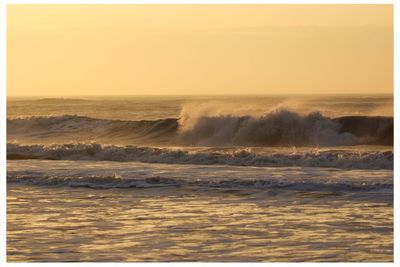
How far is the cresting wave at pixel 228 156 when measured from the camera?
52.4 ft

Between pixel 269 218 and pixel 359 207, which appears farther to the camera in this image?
pixel 359 207

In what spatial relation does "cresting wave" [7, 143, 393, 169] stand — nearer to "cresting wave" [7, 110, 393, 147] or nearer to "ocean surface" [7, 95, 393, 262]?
"ocean surface" [7, 95, 393, 262]

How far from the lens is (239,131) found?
22.6 metres

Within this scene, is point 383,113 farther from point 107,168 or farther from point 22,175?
point 22,175

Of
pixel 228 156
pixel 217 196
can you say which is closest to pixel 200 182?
pixel 217 196

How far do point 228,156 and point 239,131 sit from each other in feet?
19.2

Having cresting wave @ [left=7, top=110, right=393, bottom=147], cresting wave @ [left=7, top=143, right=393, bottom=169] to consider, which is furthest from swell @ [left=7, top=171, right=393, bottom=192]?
cresting wave @ [left=7, top=110, right=393, bottom=147]

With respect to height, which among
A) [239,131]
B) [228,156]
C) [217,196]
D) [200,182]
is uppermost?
[239,131]

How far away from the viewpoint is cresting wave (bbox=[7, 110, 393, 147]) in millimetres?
21578

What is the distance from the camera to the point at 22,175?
48.0ft

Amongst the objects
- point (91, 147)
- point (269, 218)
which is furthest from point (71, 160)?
point (269, 218)

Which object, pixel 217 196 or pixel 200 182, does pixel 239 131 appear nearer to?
pixel 200 182

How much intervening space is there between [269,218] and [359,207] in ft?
5.70

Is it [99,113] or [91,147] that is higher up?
[99,113]
